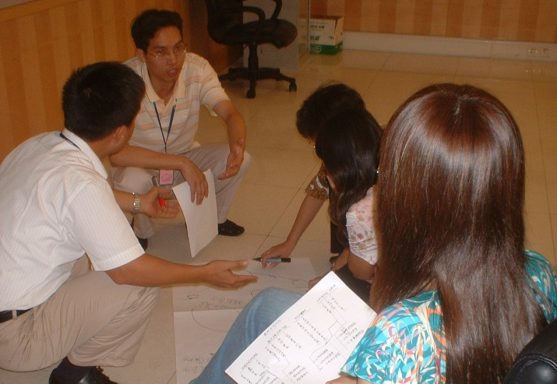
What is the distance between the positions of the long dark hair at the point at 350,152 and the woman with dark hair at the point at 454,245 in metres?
0.97

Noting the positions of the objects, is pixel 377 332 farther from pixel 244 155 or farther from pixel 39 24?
pixel 39 24

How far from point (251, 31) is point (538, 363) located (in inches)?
173

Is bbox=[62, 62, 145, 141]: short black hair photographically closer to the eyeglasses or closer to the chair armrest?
the eyeglasses

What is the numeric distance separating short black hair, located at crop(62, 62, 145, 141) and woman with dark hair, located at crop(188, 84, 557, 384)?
101 centimetres

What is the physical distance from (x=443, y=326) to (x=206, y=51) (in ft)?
15.0

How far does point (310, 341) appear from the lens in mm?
1536

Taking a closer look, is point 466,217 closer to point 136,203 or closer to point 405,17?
point 136,203

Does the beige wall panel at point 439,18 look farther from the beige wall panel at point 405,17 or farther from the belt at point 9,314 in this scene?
the belt at point 9,314

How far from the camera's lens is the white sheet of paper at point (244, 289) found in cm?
237

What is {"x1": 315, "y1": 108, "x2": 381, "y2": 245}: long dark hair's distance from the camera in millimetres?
2021

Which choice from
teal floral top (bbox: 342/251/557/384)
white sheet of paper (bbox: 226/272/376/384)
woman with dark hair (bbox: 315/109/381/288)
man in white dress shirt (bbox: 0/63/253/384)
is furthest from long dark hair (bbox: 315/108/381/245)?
teal floral top (bbox: 342/251/557/384)

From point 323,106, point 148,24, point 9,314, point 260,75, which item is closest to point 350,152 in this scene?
point 323,106

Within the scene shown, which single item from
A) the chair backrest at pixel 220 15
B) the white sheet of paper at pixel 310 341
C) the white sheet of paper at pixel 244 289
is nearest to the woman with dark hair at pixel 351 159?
the white sheet of paper at pixel 244 289

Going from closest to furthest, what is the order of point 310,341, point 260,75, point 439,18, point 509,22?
point 310,341
point 260,75
point 509,22
point 439,18
